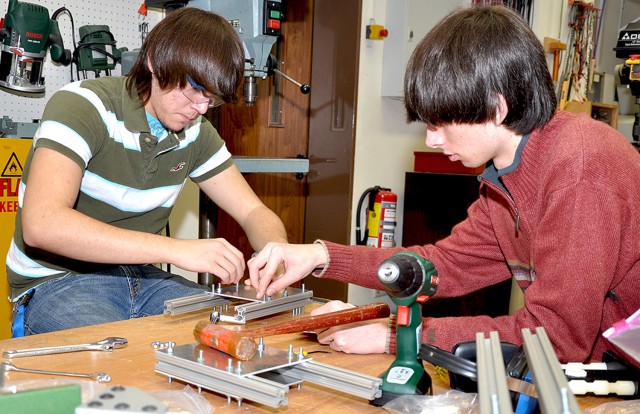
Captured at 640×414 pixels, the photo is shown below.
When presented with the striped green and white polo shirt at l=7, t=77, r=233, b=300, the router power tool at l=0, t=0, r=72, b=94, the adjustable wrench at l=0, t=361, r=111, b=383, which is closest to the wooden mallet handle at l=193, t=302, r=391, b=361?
the adjustable wrench at l=0, t=361, r=111, b=383

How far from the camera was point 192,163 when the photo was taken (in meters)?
1.84

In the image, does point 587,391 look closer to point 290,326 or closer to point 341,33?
point 290,326

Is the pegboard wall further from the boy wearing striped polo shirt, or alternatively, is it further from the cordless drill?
the cordless drill

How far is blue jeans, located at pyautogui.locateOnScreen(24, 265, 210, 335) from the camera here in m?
1.41

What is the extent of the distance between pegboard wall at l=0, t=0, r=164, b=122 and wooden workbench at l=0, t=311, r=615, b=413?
1.47 metres

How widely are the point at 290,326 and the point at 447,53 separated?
1.85 feet

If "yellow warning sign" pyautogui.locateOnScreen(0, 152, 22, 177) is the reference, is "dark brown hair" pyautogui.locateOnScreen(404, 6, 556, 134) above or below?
above

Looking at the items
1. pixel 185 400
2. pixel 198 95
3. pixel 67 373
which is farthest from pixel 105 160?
pixel 185 400

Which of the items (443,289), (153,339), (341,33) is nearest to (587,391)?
(443,289)

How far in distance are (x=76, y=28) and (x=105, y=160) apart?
1.26 meters

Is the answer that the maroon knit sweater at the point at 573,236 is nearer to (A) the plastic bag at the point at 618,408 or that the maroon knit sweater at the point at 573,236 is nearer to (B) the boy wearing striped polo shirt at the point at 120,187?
(A) the plastic bag at the point at 618,408

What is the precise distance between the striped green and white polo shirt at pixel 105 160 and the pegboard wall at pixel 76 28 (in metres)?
0.98

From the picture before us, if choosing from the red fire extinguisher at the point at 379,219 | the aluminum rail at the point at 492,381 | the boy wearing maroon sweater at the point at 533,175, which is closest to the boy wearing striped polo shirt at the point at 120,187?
the boy wearing maroon sweater at the point at 533,175

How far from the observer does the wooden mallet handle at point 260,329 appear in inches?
39.6
